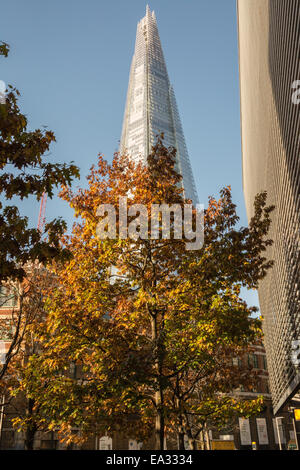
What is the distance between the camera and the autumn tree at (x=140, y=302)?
10.5 metres

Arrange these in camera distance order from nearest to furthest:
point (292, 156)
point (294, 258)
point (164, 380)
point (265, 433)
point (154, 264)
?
point (164, 380)
point (154, 264)
point (292, 156)
point (294, 258)
point (265, 433)

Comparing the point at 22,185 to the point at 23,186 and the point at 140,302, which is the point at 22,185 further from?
the point at 140,302

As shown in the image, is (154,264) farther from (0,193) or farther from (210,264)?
(0,193)

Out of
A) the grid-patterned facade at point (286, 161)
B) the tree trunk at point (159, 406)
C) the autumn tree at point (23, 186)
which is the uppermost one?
the grid-patterned facade at point (286, 161)

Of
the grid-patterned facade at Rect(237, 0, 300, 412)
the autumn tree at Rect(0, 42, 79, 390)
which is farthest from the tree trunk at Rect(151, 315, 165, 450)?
the grid-patterned facade at Rect(237, 0, 300, 412)

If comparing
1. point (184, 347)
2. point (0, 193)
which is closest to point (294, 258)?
point (184, 347)

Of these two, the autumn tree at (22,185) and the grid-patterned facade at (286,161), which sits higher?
the grid-patterned facade at (286,161)

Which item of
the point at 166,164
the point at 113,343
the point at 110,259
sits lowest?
the point at 113,343

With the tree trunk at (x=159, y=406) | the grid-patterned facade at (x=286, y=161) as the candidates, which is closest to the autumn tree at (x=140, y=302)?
the tree trunk at (x=159, y=406)

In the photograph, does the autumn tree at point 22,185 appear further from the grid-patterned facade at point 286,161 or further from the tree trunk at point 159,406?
the grid-patterned facade at point 286,161

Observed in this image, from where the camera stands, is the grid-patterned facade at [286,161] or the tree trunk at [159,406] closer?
the tree trunk at [159,406]

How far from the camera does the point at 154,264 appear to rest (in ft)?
39.6

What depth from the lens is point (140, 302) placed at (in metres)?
11.8
